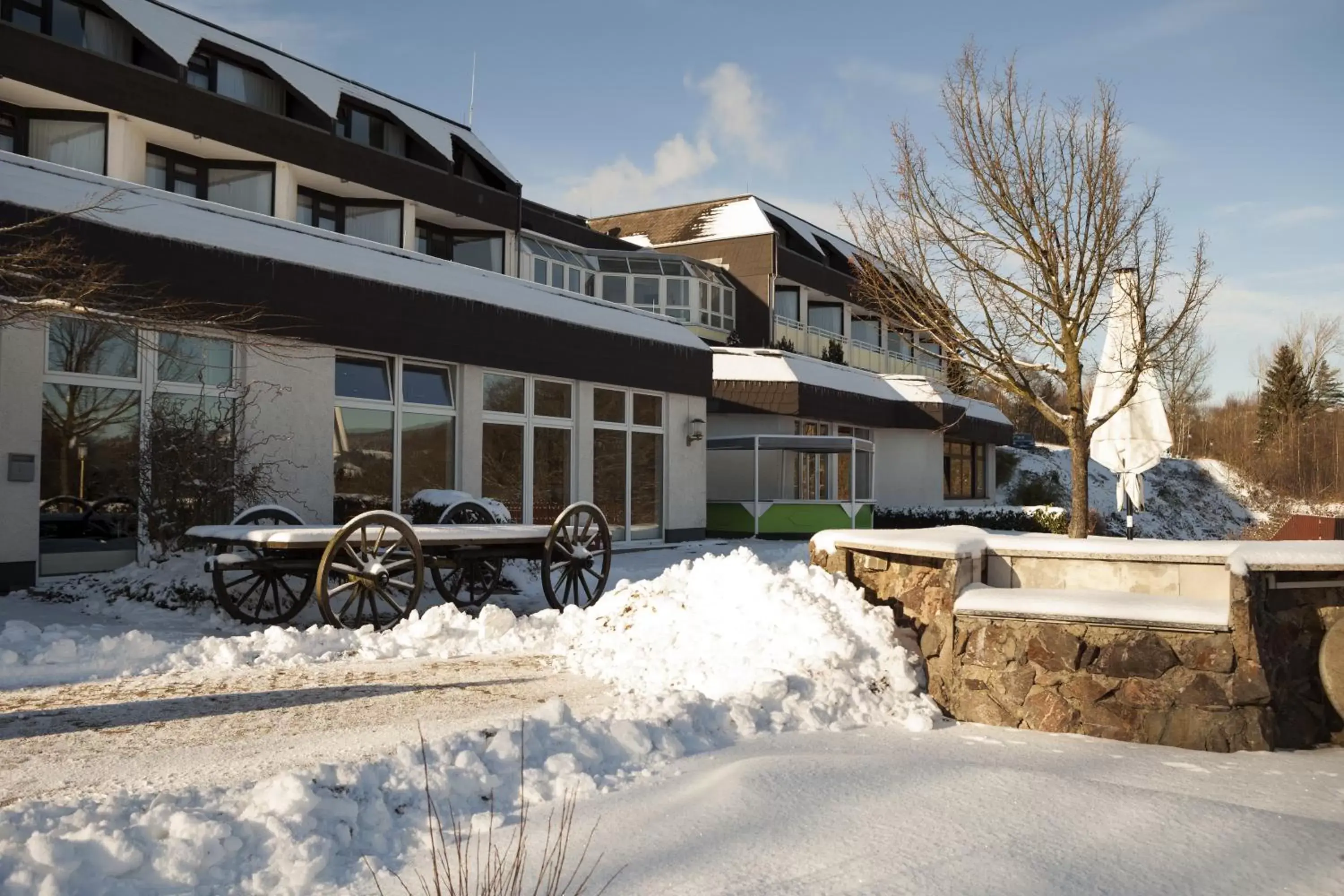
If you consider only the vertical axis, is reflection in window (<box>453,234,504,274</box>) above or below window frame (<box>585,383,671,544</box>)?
above

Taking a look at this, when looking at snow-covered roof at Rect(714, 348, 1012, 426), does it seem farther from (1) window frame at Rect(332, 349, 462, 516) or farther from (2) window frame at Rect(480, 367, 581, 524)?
(1) window frame at Rect(332, 349, 462, 516)

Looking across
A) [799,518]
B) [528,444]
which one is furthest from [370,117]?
[799,518]

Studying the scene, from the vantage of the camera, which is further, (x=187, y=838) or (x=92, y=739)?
(x=92, y=739)

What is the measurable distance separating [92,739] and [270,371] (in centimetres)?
774

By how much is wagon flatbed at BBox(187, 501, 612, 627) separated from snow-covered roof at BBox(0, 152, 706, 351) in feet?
10.3

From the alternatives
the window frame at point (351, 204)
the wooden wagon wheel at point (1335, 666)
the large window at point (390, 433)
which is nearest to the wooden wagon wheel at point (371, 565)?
the large window at point (390, 433)

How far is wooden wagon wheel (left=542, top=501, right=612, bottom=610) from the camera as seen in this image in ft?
34.7

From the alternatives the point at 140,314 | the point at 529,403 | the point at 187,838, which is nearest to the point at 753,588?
the point at 187,838

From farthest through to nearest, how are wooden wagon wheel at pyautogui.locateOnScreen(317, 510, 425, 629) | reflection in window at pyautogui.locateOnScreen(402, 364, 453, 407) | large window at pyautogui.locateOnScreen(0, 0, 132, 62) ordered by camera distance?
large window at pyautogui.locateOnScreen(0, 0, 132, 62) < reflection in window at pyautogui.locateOnScreen(402, 364, 453, 407) < wooden wagon wheel at pyautogui.locateOnScreen(317, 510, 425, 629)

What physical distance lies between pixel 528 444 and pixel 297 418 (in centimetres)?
420

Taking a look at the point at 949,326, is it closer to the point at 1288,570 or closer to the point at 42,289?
the point at 1288,570

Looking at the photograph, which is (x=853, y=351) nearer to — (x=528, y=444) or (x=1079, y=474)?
(x=528, y=444)

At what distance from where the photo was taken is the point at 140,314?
30.1 feet

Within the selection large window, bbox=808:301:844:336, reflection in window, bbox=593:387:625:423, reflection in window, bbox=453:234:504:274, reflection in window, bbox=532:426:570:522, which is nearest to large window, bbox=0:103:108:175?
reflection in window, bbox=532:426:570:522
